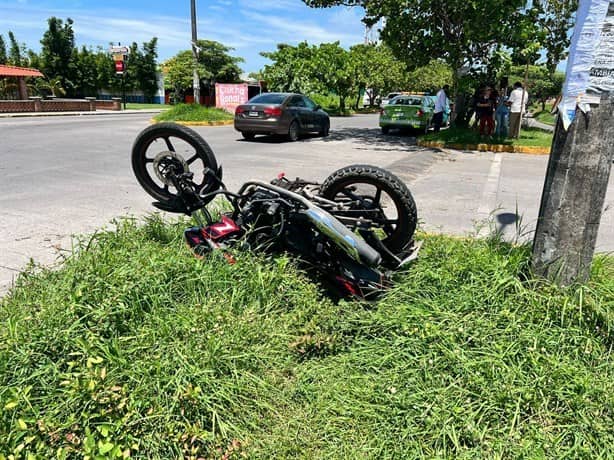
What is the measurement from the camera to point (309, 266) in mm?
3322

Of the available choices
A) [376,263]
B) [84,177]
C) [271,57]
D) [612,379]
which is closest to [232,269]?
[376,263]

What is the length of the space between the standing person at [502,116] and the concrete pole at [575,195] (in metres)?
13.9

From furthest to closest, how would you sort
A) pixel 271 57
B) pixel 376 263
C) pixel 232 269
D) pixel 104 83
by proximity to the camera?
pixel 104 83, pixel 271 57, pixel 232 269, pixel 376 263

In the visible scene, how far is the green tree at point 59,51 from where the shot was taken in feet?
154

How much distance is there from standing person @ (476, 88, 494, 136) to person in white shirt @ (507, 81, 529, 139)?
4.63 feet

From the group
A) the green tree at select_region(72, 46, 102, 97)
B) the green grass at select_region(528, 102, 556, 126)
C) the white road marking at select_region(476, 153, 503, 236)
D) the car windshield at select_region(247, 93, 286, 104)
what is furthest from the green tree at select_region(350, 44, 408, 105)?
the green tree at select_region(72, 46, 102, 97)

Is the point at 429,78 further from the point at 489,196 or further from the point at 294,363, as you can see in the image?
the point at 294,363

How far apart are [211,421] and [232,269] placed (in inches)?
46.0

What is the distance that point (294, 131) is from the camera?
47.7 feet

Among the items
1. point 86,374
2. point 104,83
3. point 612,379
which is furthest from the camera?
point 104,83

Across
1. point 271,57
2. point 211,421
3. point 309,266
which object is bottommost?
point 211,421

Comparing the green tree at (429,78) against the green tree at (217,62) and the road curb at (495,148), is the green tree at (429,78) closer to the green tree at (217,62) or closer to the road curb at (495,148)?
the green tree at (217,62)

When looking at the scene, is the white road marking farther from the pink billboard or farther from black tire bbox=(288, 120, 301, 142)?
the pink billboard

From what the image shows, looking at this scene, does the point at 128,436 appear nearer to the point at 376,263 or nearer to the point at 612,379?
the point at 376,263
